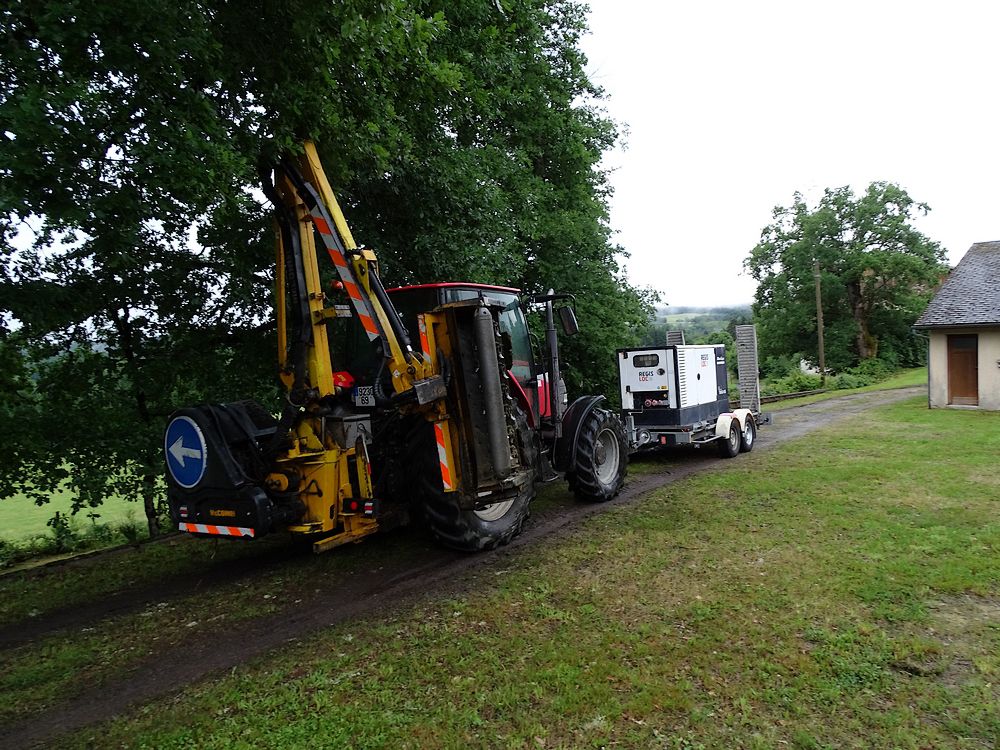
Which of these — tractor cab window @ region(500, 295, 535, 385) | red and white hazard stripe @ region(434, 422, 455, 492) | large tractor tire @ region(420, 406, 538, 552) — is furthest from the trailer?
red and white hazard stripe @ region(434, 422, 455, 492)

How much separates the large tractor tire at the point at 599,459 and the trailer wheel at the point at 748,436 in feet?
14.7

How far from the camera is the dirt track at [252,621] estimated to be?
3631mm

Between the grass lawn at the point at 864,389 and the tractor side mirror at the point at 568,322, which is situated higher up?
the tractor side mirror at the point at 568,322

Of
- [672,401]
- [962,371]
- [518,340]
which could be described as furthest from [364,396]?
[962,371]

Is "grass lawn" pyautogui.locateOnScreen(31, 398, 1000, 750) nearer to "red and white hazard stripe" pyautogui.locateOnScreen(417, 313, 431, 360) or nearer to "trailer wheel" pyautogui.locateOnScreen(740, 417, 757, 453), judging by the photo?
"red and white hazard stripe" pyautogui.locateOnScreen(417, 313, 431, 360)

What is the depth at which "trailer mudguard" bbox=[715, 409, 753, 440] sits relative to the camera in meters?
11.5

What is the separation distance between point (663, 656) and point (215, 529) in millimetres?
3615

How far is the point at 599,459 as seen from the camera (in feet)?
28.1

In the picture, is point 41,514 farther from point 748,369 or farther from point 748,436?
point 748,369

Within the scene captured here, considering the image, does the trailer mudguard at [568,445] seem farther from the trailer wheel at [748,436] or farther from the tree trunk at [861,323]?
the tree trunk at [861,323]

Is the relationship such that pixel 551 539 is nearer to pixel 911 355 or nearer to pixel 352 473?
pixel 352 473

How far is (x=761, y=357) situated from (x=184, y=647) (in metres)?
44.6

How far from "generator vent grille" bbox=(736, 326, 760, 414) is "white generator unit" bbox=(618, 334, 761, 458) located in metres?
2.31

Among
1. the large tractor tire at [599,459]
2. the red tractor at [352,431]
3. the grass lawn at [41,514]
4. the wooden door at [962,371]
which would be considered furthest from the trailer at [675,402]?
the wooden door at [962,371]
